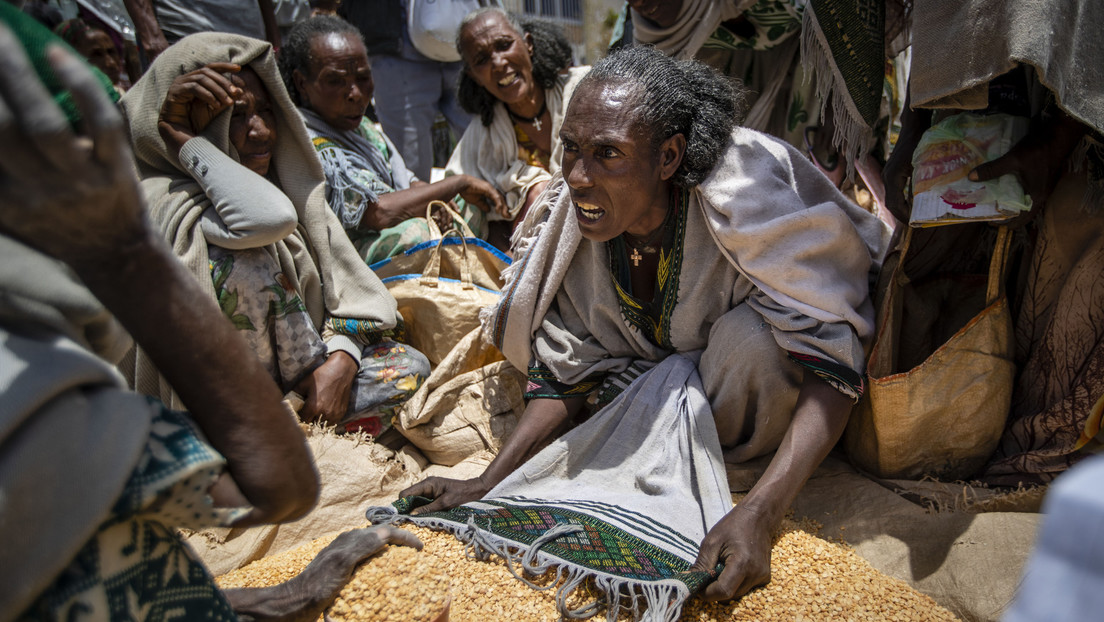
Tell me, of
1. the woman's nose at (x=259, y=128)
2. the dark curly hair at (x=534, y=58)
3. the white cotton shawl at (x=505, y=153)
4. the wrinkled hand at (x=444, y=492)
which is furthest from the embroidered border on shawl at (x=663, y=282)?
the dark curly hair at (x=534, y=58)

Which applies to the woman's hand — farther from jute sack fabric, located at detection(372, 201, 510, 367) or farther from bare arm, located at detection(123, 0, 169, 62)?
bare arm, located at detection(123, 0, 169, 62)

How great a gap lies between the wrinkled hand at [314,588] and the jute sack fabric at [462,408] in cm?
113

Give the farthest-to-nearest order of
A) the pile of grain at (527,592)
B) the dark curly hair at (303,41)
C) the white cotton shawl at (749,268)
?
1. the dark curly hair at (303,41)
2. the white cotton shawl at (749,268)
3. the pile of grain at (527,592)

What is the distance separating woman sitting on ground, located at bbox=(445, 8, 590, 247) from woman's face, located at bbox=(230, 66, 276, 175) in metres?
1.37

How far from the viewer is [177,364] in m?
1.06

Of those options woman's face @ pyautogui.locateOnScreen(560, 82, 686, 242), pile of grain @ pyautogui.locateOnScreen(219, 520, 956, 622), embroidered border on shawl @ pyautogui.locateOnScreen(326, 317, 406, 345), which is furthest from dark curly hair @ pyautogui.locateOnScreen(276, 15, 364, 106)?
pile of grain @ pyautogui.locateOnScreen(219, 520, 956, 622)

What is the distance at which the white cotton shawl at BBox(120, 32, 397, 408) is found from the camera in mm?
2715

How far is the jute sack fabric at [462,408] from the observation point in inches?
125

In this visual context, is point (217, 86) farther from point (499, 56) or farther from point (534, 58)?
point (534, 58)

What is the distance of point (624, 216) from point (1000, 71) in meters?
1.18

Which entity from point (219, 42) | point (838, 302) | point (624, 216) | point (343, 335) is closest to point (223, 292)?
point (343, 335)

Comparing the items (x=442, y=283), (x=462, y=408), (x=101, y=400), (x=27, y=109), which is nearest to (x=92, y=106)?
(x=27, y=109)

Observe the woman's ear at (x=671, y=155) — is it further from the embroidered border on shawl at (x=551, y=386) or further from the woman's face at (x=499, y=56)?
the woman's face at (x=499, y=56)

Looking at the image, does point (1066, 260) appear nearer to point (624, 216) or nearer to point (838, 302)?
point (838, 302)
